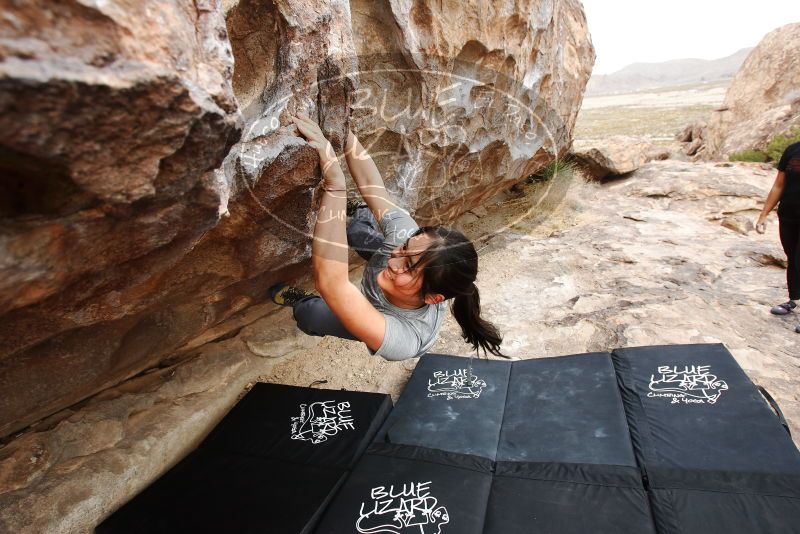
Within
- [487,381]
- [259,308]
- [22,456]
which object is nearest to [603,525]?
[487,381]

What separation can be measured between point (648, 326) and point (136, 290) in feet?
10.8

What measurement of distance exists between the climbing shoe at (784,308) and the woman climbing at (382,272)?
2785 millimetres

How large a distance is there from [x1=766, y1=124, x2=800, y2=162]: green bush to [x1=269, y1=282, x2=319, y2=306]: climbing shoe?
8.48 m

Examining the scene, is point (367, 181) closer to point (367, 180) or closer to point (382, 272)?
point (367, 180)

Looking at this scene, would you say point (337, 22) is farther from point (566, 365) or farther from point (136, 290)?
point (566, 365)

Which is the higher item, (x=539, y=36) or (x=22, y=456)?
(x=539, y=36)

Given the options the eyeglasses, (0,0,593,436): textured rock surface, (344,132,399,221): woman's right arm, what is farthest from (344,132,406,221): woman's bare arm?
the eyeglasses

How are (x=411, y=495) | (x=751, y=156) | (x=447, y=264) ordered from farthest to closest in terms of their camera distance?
1. (x=751, y=156)
2. (x=411, y=495)
3. (x=447, y=264)

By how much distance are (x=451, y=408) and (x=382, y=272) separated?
1.21 meters

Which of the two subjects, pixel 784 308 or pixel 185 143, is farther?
pixel 784 308

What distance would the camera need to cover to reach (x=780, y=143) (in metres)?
7.54

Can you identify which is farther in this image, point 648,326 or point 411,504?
point 648,326

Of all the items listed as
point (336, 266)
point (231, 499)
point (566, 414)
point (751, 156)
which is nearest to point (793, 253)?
point (566, 414)

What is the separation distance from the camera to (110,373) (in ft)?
6.91
